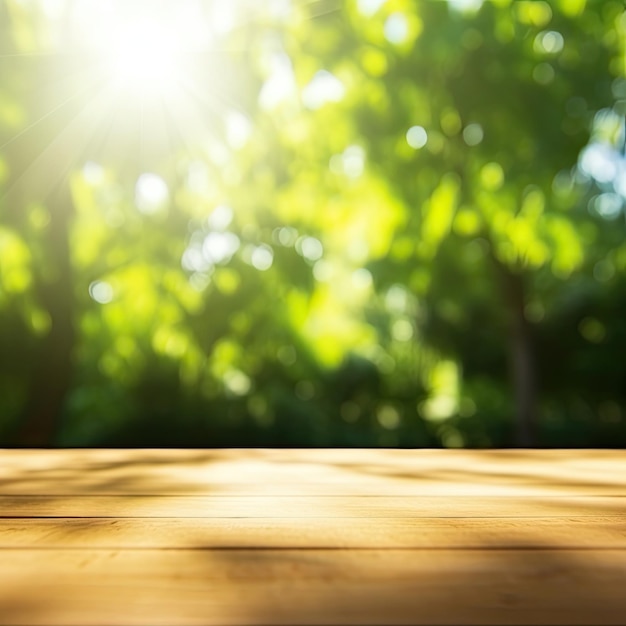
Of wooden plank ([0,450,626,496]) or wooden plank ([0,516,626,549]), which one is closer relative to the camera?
wooden plank ([0,516,626,549])

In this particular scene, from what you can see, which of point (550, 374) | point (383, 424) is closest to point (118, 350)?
point (383, 424)

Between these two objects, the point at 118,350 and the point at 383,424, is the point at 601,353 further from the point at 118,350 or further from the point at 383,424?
the point at 118,350

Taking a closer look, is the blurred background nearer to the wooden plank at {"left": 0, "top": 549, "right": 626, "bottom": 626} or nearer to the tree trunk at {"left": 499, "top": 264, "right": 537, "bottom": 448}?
the tree trunk at {"left": 499, "top": 264, "right": 537, "bottom": 448}

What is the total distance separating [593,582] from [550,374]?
9.72 metres

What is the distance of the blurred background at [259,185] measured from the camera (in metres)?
5.45

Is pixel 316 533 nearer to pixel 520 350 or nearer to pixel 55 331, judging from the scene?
pixel 55 331

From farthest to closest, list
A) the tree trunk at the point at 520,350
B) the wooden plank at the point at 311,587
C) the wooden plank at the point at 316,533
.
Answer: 1. the tree trunk at the point at 520,350
2. the wooden plank at the point at 316,533
3. the wooden plank at the point at 311,587

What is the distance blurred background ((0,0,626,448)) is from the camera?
545cm

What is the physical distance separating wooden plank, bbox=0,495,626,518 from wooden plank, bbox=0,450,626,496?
0.06 metres

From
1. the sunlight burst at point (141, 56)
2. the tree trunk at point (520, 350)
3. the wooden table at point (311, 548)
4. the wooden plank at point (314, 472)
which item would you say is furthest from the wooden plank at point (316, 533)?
the tree trunk at point (520, 350)

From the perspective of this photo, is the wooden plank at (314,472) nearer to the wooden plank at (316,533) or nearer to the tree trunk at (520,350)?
the wooden plank at (316,533)

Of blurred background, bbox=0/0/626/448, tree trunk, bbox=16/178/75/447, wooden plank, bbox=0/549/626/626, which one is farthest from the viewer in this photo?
tree trunk, bbox=16/178/75/447

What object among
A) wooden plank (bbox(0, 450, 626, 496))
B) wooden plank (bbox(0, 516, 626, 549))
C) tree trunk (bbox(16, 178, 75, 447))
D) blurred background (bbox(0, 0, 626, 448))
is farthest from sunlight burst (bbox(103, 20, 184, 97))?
wooden plank (bbox(0, 516, 626, 549))

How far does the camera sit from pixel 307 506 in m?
0.93
